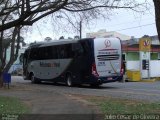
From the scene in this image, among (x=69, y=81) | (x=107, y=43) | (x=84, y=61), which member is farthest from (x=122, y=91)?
(x=69, y=81)

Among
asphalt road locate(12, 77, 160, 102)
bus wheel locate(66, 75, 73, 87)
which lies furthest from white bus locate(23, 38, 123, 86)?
asphalt road locate(12, 77, 160, 102)

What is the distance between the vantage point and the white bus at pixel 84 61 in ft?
104

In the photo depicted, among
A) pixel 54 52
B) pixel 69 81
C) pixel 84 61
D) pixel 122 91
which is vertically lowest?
pixel 122 91

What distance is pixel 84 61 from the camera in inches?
1273

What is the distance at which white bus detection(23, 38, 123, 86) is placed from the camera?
31.7 m

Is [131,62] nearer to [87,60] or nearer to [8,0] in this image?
[87,60]

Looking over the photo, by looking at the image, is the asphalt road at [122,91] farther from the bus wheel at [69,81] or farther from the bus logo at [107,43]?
the bus logo at [107,43]

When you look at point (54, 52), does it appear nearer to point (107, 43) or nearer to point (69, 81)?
point (69, 81)

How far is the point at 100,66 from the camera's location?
31938 millimetres

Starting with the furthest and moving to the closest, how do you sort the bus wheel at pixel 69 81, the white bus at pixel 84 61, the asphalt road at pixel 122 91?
the bus wheel at pixel 69 81 → the white bus at pixel 84 61 → the asphalt road at pixel 122 91

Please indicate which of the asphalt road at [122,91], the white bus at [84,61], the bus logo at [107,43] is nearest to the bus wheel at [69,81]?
the white bus at [84,61]

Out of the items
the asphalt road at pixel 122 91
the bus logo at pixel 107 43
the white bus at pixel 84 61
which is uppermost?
the bus logo at pixel 107 43

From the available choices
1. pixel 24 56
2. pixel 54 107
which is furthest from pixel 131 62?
pixel 54 107

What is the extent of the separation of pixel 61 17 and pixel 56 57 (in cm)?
959
